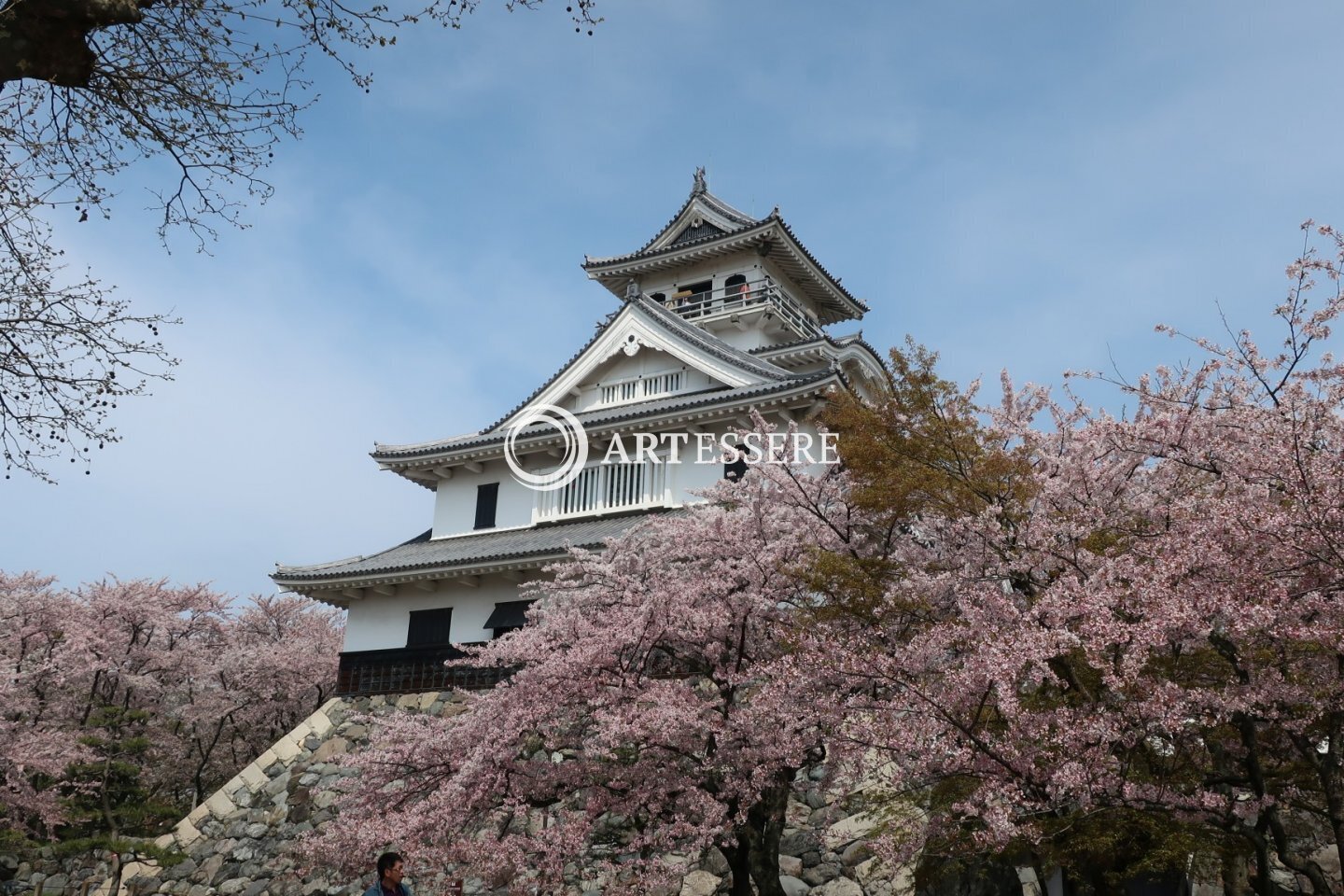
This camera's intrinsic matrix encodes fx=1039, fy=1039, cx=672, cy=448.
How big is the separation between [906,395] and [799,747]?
141 inches

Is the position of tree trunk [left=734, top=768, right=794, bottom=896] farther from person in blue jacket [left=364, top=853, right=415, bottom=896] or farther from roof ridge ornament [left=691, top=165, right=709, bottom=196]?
roof ridge ornament [left=691, top=165, right=709, bottom=196]

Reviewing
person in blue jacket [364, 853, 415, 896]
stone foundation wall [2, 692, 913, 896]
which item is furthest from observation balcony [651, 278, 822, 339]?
person in blue jacket [364, 853, 415, 896]

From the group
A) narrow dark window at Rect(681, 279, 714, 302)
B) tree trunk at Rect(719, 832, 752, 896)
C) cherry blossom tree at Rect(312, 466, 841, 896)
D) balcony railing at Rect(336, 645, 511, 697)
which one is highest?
narrow dark window at Rect(681, 279, 714, 302)

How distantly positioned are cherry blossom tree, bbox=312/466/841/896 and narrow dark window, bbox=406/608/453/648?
27.8 feet

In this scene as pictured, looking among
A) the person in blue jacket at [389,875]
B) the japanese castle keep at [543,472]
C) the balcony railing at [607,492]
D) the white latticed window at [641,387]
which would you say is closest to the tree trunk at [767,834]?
the person in blue jacket at [389,875]

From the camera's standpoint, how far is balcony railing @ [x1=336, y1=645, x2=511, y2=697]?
64.6ft

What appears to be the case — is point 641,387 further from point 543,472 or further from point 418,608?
point 418,608

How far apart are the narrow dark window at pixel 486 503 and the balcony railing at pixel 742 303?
8.24 meters

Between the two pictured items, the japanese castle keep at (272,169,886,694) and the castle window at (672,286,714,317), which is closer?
the japanese castle keep at (272,169,886,694)

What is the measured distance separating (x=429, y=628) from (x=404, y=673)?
1.10m

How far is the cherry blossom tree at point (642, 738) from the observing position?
34.7 feet

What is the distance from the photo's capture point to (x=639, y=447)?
21.4m

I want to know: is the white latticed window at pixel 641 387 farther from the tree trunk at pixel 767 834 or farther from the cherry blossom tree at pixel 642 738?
the tree trunk at pixel 767 834

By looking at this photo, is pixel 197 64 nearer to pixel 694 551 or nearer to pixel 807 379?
pixel 694 551
